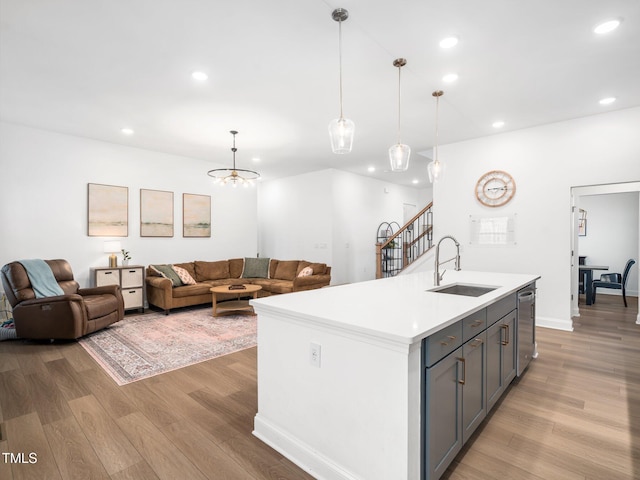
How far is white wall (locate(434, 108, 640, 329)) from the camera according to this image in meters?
4.24

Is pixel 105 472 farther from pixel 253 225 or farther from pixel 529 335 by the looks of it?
pixel 253 225

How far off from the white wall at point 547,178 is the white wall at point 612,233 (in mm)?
3291

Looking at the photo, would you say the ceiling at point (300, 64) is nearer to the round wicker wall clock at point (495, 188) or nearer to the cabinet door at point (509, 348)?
the round wicker wall clock at point (495, 188)

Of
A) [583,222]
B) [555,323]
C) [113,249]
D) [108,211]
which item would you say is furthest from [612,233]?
[108,211]

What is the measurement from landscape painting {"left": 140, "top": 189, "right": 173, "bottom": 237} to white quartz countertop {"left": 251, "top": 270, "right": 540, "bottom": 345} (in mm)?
4765

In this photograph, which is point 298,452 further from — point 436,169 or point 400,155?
point 436,169

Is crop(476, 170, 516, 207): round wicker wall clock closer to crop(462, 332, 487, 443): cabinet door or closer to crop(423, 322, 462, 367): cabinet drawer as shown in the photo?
crop(462, 332, 487, 443): cabinet door

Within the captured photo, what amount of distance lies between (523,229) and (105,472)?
17.8ft

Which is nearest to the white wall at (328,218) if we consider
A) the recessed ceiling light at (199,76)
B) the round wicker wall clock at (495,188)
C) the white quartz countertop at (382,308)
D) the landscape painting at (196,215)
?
the landscape painting at (196,215)

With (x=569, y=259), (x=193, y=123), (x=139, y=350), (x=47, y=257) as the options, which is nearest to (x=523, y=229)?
(x=569, y=259)

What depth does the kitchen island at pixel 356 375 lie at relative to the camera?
1.40 metres

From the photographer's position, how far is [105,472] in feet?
5.75

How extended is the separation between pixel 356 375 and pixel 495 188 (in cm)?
461

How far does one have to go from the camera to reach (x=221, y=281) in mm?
6387
